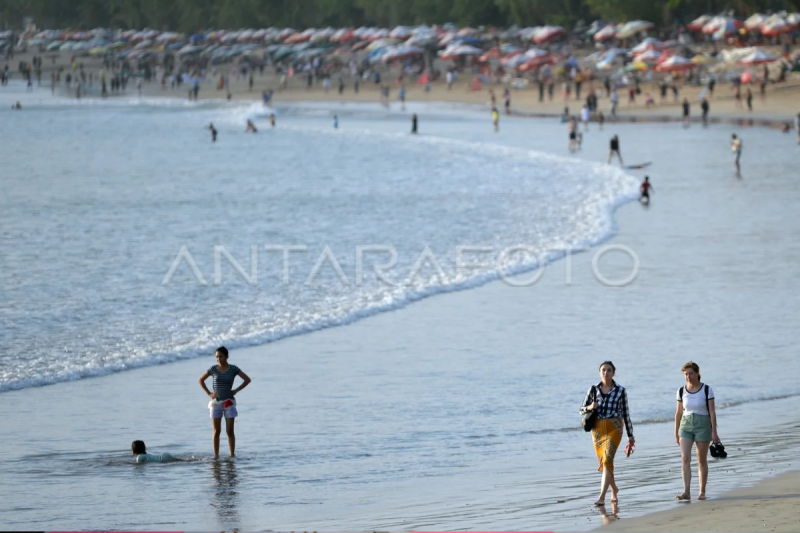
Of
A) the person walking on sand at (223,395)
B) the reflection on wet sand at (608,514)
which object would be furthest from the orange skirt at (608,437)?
the person walking on sand at (223,395)

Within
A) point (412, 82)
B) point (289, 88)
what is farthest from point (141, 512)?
point (289, 88)

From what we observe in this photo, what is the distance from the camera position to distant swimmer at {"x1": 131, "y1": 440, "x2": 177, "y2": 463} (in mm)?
13598

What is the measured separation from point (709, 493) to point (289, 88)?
9990 cm

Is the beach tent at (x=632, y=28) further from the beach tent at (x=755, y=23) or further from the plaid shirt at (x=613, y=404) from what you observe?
the plaid shirt at (x=613, y=404)

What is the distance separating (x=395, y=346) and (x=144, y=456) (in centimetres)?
687

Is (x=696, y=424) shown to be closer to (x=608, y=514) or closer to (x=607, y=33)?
(x=608, y=514)

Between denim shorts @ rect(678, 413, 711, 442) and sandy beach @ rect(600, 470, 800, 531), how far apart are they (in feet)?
1.71

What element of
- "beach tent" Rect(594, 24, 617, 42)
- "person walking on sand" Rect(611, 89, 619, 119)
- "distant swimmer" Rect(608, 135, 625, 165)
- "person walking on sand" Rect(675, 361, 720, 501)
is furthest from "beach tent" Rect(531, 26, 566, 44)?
"person walking on sand" Rect(675, 361, 720, 501)

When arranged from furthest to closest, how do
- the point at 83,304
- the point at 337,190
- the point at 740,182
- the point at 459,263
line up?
the point at 337,190 < the point at 740,182 < the point at 459,263 < the point at 83,304

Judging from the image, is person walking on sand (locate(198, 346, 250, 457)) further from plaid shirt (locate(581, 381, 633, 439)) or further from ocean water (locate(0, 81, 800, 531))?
plaid shirt (locate(581, 381, 633, 439))

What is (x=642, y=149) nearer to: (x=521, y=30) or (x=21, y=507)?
(x=21, y=507)

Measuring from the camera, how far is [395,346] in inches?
784

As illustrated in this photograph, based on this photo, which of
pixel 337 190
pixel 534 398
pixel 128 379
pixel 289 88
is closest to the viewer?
pixel 534 398

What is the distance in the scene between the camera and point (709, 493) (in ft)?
35.7
